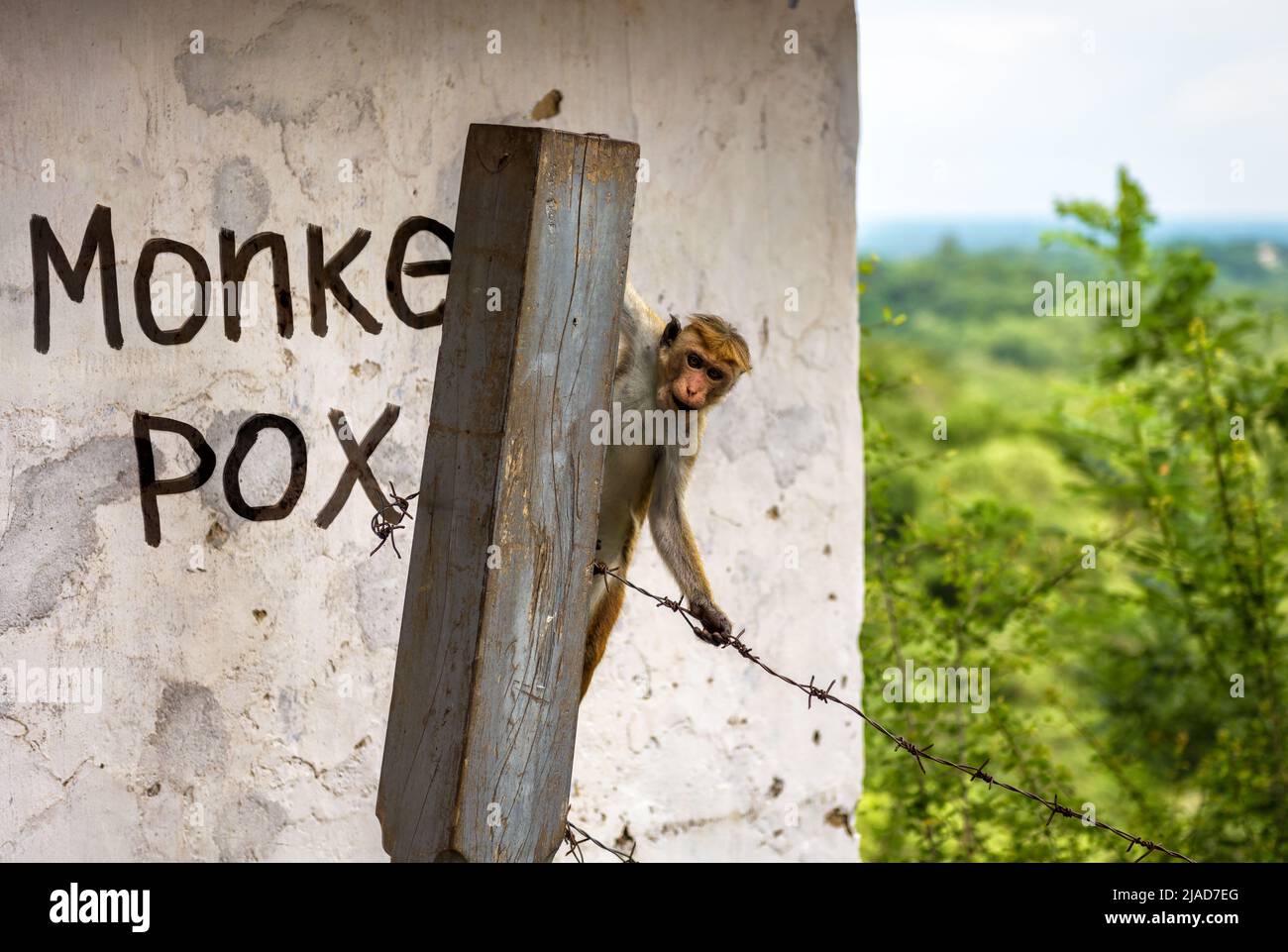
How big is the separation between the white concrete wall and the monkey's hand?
698mm

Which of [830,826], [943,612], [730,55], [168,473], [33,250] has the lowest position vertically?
[830,826]

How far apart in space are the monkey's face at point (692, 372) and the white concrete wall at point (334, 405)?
A: 83 cm

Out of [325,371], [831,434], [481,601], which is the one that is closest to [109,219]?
[325,371]

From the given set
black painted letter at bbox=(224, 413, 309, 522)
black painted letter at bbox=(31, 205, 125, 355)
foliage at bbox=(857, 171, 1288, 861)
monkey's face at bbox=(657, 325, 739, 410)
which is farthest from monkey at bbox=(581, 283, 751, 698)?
foliage at bbox=(857, 171, 1288, 861)

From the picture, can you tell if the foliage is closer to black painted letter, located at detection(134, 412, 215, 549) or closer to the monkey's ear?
the monkey's ear

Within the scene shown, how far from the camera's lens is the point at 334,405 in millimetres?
3131

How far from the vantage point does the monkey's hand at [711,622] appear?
8.71ft

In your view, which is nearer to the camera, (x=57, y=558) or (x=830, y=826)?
(x=57, y=558)

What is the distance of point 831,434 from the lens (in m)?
3.78

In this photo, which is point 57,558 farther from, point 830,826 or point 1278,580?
point 1278,580

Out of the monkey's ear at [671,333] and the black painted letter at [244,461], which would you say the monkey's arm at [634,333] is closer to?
the monkey's ear at [671,333]

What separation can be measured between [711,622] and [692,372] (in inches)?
21.4

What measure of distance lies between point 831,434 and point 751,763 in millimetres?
1011

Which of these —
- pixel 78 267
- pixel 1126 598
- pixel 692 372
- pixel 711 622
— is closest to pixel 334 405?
pixel 78 267
